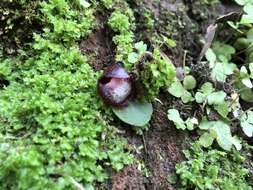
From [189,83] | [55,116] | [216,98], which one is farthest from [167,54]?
[55,116]

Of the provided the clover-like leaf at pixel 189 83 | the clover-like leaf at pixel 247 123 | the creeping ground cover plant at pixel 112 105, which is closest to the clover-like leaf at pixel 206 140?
the creeping ground cover plant at pixel 112 105

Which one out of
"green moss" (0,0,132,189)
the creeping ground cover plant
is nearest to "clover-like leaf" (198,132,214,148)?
the creeping ground cover plant

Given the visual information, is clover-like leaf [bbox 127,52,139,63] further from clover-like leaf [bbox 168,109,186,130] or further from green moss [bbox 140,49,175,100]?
clover-like leaf [bbox 168,109,186,130]

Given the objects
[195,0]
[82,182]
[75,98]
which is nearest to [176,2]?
[195,0]

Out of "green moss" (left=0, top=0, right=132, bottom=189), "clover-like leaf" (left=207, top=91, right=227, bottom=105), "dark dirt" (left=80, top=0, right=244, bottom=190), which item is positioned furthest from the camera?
"clover-like leaf" (left=207, top=91, right=227, bottom=105)

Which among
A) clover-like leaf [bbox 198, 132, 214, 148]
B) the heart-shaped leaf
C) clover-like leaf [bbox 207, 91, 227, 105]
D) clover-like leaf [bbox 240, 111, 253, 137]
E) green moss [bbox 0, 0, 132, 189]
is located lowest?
clover-like leaf [bbox 198, 132, 214, 148]

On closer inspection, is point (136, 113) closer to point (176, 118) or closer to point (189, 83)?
point (176, 118)
